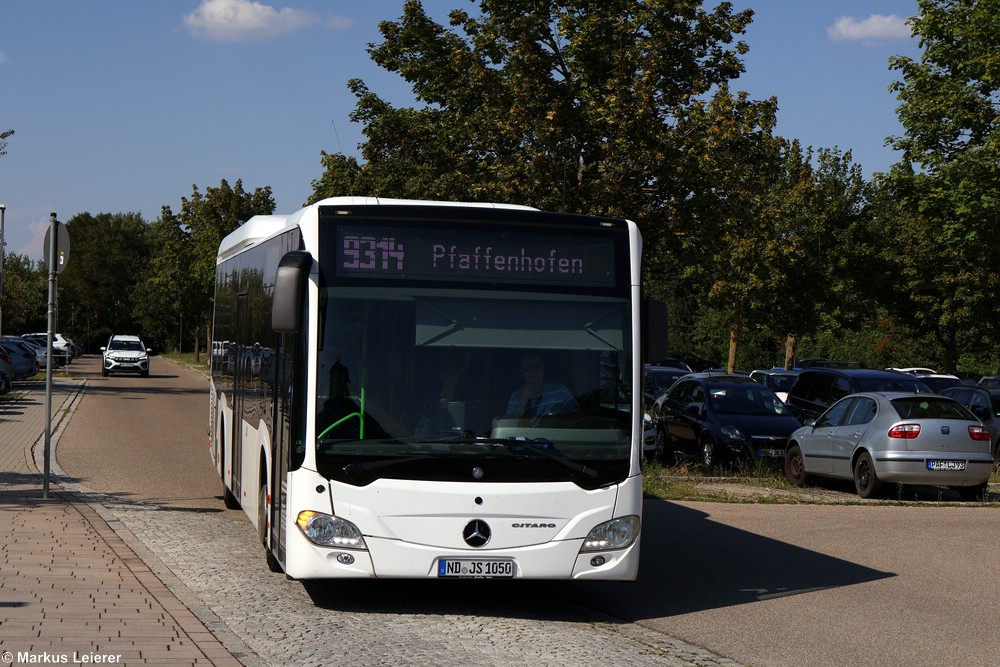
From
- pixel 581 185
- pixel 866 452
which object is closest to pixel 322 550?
pixel 866 452

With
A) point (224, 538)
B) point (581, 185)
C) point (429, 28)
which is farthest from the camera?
point (429, 28)

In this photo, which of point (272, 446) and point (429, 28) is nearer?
point (272, 446)

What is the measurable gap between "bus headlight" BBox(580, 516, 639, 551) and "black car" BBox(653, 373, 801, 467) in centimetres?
1368

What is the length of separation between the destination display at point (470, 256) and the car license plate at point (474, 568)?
192cm

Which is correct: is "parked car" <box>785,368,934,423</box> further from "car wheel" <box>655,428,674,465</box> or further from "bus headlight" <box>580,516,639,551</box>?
"bus headlight" <box>580,516,639,551</box>

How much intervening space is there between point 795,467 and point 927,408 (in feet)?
9.61

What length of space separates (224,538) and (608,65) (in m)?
16.1

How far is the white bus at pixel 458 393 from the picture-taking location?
28.6ft

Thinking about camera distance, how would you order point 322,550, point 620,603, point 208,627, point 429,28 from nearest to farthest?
point 208,627 < point 322,550 < point 620,603 < point 429,28

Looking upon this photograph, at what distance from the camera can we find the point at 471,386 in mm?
8953

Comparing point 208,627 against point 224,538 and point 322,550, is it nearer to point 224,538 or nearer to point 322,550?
point 322,550

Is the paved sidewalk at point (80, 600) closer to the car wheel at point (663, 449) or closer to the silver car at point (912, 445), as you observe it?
the silver car at point (912, 445)

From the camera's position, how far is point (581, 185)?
83.6 feet

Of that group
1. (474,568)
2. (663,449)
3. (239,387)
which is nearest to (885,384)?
(663,449)
